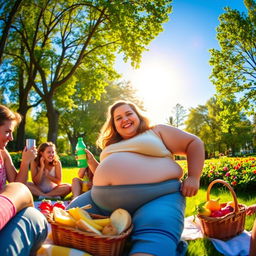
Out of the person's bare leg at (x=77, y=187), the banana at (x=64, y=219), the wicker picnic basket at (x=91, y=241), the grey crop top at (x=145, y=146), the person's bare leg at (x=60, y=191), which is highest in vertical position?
the grey crop top at (x=145, y=146)

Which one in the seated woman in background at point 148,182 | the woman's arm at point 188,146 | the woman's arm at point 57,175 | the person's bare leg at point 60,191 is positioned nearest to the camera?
the seated woman in background at point 148,182

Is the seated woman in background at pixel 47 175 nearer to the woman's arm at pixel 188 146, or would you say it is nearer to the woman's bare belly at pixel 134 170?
the woman's bare belly at pixel 134 170

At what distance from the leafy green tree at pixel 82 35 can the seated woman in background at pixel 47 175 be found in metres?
8.48

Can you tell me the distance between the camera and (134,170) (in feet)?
7.22

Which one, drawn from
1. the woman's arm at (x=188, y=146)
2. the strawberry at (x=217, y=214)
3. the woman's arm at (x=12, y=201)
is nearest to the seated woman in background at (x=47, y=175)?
the woman's arm at (x=188, y=146)

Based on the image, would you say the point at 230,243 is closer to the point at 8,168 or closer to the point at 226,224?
the point at 226,224

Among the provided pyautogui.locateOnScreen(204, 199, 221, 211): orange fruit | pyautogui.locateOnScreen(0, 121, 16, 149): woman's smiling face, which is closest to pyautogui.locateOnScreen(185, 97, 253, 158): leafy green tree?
pyautogui.locateOnScreen(204, 199, 221, 211): orange fruit

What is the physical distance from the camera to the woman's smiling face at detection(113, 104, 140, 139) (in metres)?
2.77

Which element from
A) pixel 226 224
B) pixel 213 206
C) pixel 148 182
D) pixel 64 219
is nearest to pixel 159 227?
pixel 148 182

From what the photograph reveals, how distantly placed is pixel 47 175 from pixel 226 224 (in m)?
4.16

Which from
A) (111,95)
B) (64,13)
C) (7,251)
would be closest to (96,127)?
(111,95)

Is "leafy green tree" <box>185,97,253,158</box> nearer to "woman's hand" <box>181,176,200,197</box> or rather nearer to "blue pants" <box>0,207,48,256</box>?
"woman's hand" <box>181,176,200,197</box>

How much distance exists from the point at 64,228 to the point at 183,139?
143 centimetres

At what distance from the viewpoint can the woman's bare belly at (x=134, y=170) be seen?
2.18 meters
